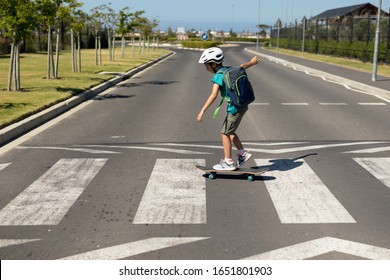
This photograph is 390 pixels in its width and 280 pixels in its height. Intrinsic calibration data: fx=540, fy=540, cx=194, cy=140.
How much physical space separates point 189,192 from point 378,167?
289cm

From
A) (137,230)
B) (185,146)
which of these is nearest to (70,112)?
(185,146)

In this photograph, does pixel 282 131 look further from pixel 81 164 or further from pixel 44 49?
pixel 44 49

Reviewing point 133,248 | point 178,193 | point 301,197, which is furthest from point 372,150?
point 133,248

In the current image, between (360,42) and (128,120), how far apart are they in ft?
97.0

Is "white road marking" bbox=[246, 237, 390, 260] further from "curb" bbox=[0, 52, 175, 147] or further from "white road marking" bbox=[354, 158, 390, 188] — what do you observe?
"curb" bbox=[0, 52, 175, 147]

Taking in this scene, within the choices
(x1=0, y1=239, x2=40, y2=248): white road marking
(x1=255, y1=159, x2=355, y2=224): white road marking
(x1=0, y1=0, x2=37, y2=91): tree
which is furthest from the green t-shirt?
(x1=0, y1=0, x2=37, y2=91): tree

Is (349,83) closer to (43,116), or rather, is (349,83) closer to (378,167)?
(43,116)

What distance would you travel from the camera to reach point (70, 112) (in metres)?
13.0

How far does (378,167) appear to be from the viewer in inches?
295

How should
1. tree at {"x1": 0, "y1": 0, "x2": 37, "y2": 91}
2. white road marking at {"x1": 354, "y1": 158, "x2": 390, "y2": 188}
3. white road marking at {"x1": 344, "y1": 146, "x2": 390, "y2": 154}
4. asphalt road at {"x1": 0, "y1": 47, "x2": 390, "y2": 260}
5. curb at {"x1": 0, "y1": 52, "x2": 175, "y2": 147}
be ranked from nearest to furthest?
1. asphalt road at {"x1": 0, "y1": 47, "x2": 390, "y2": 260}
2. white road marking at {"x1": 354, "y1": 158, "x2": 390, "y2": 188}
3. white road marking at {"x1": 344, "y1": 146, "x2": 390, "y2": 154}
4. curb at {"x1": 0, "y1": 52, "x2": 175, "y2": 147}
5. tree at {"x1": 0, "y1": 0, "x2": 37, "y2": 91}

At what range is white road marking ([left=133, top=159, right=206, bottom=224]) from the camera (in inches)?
211

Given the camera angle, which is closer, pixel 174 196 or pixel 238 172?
pixel 174 196

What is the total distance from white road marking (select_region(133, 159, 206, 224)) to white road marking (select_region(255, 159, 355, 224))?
2.77 ft
